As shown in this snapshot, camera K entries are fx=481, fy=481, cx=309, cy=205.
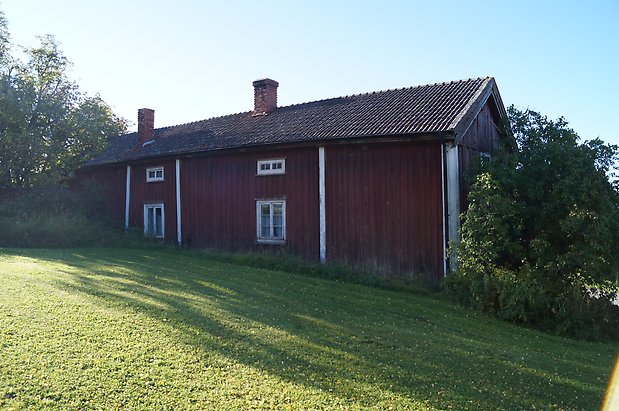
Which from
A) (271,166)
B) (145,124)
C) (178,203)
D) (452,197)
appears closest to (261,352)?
(452,197)

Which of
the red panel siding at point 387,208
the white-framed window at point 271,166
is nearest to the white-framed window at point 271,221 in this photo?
the white-framed window at point 271,166

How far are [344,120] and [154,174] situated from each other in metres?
9.03

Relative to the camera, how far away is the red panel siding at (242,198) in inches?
585

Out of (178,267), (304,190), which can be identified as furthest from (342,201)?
(178,267)

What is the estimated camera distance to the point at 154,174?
20047 mm

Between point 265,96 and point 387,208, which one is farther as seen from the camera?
point 265,96

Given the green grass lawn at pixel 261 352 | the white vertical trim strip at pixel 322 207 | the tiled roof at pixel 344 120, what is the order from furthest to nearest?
the white vertical trim strip at pixel 322 207
the tiled roof at pixel 344 120
the green grass lawn at pixel 261 352

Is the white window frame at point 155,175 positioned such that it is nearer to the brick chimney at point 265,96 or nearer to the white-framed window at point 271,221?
the brick chimney at point 265,96

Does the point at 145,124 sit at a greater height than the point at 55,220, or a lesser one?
greater

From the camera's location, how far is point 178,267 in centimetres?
1280

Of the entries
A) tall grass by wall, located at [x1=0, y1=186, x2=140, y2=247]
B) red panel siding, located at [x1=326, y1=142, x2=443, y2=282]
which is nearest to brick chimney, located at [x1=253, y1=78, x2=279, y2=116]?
red panel siding, located at [x1=326, y1=142, x2=443, y2=282]

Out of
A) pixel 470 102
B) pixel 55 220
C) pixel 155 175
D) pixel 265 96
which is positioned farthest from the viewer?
pixel 155 175

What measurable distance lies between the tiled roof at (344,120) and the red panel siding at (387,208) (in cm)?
64

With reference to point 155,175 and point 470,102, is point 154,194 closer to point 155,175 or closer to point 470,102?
point 155,175
